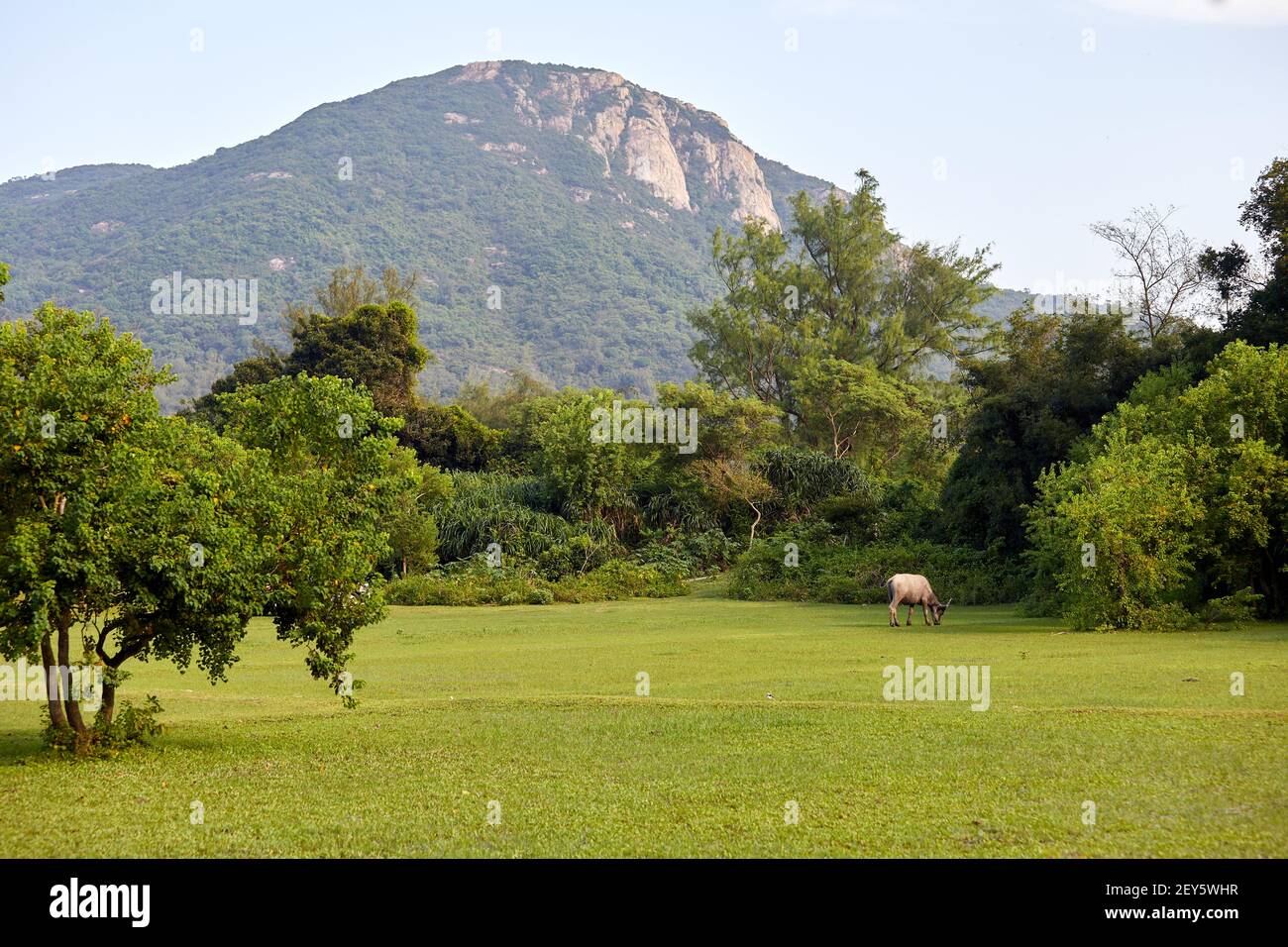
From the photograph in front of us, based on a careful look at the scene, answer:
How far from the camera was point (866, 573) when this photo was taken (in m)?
41.3

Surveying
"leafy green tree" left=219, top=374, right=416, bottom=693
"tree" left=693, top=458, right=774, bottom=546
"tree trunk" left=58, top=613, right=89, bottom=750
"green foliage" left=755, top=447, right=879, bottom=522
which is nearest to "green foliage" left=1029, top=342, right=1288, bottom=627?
"leafy green tree" left=219, top=374, right=416, bottom=693

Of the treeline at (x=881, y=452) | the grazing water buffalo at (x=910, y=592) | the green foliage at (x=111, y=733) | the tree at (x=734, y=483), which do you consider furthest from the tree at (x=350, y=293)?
the green foliage at (x=111, y=733)

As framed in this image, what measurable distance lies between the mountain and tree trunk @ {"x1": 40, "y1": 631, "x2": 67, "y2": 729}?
106 metres

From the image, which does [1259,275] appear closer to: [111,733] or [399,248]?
[111,733]

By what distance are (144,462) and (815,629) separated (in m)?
19.7

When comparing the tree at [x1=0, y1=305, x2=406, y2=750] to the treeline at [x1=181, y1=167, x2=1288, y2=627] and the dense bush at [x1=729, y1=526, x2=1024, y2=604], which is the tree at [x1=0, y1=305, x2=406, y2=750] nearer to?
the treeline at [x1=181, y1=167, x2=1288, y2=627]

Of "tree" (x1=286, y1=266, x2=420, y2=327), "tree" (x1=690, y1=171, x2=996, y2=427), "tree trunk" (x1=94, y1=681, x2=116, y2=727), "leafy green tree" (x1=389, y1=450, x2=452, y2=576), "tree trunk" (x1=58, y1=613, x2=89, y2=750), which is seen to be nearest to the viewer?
"tree trunk" (x1=58, y1=613, x2=89, y2=750)

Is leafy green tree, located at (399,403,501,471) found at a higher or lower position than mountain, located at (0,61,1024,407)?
lower

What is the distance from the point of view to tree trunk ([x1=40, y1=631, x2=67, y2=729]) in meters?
14.0

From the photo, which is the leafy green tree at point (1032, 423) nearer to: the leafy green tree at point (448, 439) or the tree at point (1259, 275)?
the tree at point (1259, 275)

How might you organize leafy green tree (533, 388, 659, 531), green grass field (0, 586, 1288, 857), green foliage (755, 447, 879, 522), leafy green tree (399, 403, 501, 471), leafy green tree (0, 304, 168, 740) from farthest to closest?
leafy green tree (399, 403, 501, 471)
green foliage (755, 447, 879, 522)
leafy green tree (533, 388, 659, 531)
leafy green tree (0, 304, 168, 740)
green grass field (0, 586, 1288, 857)

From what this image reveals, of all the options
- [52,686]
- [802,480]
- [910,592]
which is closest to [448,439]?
[802,480]

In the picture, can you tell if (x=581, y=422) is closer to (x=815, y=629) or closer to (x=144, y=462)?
(x=815, y=629)
